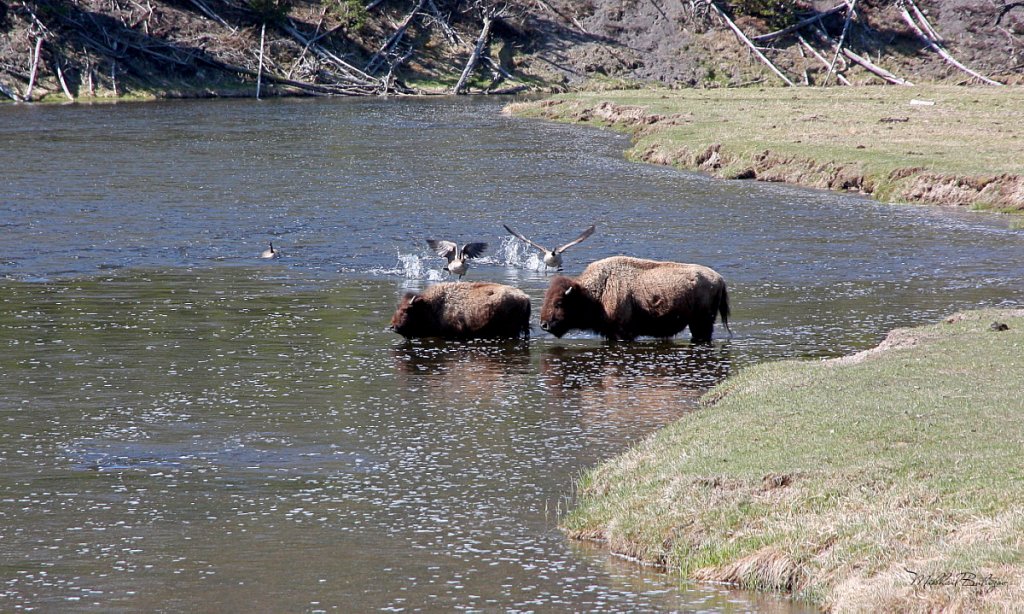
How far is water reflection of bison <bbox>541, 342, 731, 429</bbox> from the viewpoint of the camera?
533 inches

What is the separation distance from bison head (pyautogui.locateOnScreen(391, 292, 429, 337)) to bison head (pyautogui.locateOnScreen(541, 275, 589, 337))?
5.62ft

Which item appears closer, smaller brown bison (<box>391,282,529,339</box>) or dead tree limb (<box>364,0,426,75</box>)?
smaller brown bison (<box>391,282,529,339</box>)

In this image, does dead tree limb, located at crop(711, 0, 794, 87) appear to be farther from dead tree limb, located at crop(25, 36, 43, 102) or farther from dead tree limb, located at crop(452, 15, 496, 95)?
dead tree limb, located at crop(25, 36, 43, 102)

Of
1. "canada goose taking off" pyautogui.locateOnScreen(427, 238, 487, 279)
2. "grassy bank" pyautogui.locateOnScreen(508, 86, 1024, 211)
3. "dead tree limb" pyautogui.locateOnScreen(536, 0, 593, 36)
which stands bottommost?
"canada goose taking off" pyautogui.locateOnScreen(427, 238, 487, 279)

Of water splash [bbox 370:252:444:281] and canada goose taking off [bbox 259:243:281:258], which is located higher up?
canada goose taking off [bbox 259:243:281:258]

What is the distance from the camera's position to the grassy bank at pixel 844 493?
307 inches

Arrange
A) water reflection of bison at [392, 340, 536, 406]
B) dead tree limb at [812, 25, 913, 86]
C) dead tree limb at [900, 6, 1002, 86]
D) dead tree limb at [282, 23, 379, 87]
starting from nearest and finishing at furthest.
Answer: water reflection of bison at [392, 340, 536, 406] → dead tree limb at [282, 23, 379, 87] → dead tree limb at [812, 25, 913, 86] → dead tree limb at [900, 6, 1002, 86]

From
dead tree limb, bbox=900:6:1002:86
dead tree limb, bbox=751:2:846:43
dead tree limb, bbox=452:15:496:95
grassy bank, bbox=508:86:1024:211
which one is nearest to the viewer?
grassy bank, bbox=508:86:1024:211

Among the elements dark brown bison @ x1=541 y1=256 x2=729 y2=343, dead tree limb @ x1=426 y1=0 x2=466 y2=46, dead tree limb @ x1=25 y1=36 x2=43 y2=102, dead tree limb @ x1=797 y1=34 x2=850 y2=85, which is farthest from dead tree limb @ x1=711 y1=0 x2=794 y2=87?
dark brown bison @ x1=541 y1=256 x2=729 y2=343

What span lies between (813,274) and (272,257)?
33.4ft

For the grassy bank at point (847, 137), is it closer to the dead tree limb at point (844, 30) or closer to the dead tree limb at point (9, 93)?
the dead tree limb at point (844, 30)

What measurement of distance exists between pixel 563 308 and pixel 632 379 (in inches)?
102

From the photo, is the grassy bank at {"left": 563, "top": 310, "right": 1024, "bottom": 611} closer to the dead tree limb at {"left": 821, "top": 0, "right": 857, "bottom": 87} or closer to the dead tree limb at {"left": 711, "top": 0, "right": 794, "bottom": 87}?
the dead tree limb at {"left": 711, "top": 0, "right": 794, "bottom": 87}

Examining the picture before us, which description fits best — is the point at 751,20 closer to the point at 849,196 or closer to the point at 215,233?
the point at 849,196
